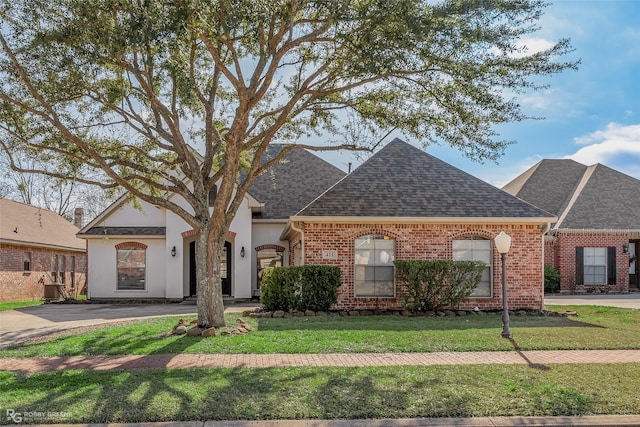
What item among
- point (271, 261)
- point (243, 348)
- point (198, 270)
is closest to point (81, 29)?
point (198, 270)

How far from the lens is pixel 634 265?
25.3 meters

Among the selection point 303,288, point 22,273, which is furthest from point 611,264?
point 22,273

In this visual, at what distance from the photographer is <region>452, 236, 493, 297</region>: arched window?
15547mm

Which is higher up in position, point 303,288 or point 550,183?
point 550,183

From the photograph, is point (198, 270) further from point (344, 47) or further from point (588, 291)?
point (588, 291)

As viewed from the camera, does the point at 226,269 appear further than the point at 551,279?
No

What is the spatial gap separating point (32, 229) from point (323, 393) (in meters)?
23.9

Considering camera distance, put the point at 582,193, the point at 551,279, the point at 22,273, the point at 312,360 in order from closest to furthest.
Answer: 1. the point at 312,360
2. the point at 551,279
3. the point at 22,273
4. the point at 582,193

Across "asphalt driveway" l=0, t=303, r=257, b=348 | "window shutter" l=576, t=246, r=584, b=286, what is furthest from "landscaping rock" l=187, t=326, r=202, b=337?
"window shutter" l=576, t=246, r=584, b=286

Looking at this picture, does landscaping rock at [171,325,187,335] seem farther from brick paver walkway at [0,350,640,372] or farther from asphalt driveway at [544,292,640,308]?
asphalt driveway at [544,292,640,308]

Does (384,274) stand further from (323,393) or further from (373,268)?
(323,393)

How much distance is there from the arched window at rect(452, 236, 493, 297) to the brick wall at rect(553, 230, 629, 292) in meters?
9.70

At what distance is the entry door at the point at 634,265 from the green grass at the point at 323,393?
2007 cm

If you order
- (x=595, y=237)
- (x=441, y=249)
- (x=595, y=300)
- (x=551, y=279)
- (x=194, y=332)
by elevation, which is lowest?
(x=595, y=300)
